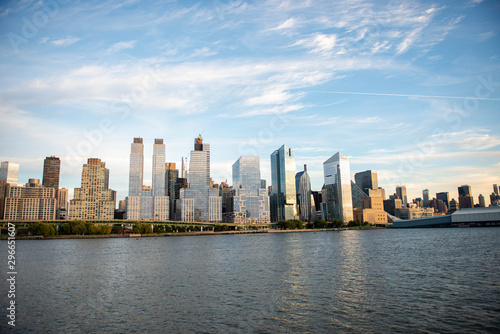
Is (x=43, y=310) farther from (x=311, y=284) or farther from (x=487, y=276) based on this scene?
(x=487, y=276)

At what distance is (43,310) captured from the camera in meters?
39.2

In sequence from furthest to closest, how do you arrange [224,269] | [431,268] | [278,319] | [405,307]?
A: [224,269] < [431,268] < [405,307] < [278,319]

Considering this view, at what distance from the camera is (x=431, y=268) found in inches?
2461

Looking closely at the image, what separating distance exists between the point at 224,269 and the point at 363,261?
1198 inches

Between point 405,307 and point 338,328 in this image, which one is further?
point 405,307

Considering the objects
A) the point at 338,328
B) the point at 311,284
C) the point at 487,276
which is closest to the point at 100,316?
the point at 338,328

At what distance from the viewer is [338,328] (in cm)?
3156

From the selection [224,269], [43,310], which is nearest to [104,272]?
[224,269]

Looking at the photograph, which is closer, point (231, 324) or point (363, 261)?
point (231, 324)

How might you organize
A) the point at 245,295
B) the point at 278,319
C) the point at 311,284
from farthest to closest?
the point at 311,284 < the point at 245,295 < the point at 278,319

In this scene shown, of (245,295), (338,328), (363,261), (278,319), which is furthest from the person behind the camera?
(363,261)

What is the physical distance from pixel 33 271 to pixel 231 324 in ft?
177

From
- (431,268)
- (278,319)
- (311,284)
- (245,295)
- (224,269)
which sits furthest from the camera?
(224,269)

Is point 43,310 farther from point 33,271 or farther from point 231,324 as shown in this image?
point 33,271
